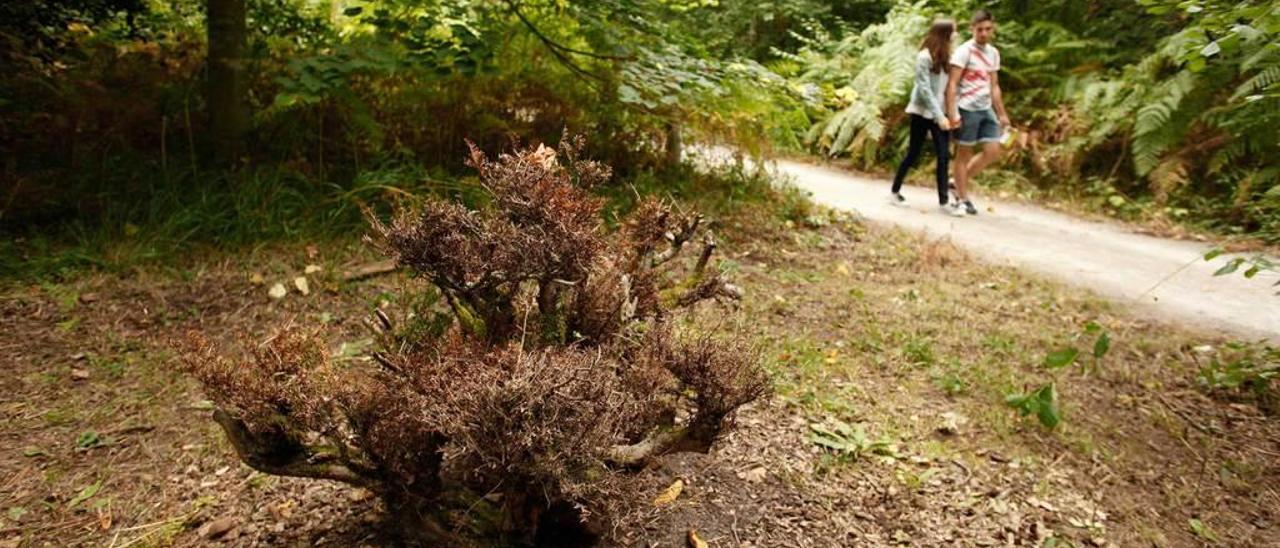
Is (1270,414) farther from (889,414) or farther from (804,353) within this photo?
(804,353)

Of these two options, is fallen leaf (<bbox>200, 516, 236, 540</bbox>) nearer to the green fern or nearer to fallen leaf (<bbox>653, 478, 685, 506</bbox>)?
fallen leaf (<bbox>653, 478, 685, 506</bbox>)

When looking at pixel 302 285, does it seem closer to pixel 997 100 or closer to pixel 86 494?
pixel 86 494

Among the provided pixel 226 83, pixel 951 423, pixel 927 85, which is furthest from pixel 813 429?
pixel 927 85

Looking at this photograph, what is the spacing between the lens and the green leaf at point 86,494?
8.48 ft

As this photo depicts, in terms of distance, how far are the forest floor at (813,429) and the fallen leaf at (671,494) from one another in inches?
0.9

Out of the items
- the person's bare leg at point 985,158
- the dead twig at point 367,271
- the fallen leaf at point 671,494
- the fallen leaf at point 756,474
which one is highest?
the person's bare leg at point 985,158

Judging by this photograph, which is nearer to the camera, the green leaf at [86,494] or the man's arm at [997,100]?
the green leaf at [86,494]

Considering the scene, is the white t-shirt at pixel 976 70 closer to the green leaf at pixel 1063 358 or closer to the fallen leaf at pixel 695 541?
the green leaf at pixel 1063 358

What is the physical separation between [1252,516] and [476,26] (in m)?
5.53

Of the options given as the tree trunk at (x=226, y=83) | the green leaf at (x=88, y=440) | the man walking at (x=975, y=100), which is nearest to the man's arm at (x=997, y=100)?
the man walking at (x=975, y=100)

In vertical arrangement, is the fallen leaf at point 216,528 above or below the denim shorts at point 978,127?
below

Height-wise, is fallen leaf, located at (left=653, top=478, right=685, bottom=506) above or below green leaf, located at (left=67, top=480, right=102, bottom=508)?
above

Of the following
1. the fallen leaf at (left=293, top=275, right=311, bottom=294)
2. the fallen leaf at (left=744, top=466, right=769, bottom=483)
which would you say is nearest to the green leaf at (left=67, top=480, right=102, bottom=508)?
the fallen leaf at (left=293, top=275, right=311, bottom=294)

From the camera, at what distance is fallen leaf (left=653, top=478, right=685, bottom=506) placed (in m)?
2.32
